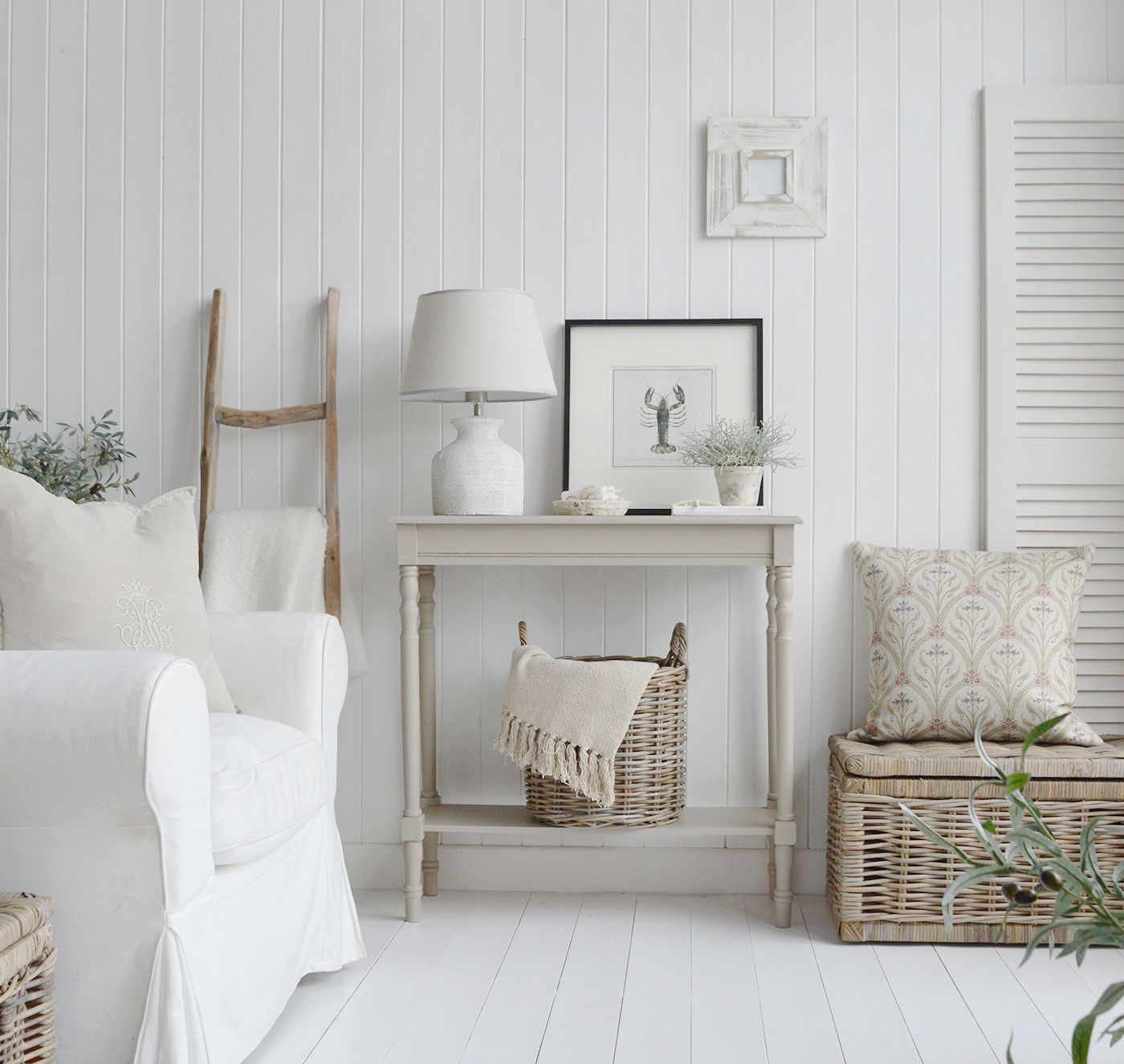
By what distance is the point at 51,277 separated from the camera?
2.65 meters

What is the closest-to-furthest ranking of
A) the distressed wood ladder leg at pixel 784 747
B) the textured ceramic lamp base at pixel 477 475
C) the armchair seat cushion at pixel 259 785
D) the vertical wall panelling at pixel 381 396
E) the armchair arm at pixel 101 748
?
1. the armchair arm at pixel 101 748
2. the armchair seat cushion at pixel 259 785
3. the distressed wood ladder leg at pixel 784 747
4. the textured ceramic lamp base at pixel 477 475
5. the vertical wall panelling at pixel 381 396

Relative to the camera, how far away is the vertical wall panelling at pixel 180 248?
8.55 feet

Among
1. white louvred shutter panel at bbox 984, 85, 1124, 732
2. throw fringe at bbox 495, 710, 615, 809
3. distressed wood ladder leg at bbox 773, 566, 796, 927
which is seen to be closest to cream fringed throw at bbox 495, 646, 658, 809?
throw fringe at bbox 495, 710, 615, 809

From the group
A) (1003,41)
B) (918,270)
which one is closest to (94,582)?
(918,270)

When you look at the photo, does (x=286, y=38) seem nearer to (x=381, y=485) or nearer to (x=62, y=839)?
(x=381, y=485)

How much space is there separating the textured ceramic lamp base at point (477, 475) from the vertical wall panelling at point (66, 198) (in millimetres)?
1020

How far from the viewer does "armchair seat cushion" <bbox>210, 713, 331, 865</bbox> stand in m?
1.51

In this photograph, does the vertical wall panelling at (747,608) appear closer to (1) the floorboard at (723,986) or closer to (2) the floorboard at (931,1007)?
(1) the floorboard at (723,986)

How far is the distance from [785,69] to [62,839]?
7.40 ft

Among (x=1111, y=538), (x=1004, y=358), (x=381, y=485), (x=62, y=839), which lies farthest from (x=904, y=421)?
(x=62, y=839)

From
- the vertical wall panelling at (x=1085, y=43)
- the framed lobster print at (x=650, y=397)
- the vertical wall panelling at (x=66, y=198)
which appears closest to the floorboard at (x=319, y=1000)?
the framed lobster print at (x=650, y=397)

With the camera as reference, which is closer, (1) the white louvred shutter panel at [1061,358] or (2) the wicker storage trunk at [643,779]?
(2) the wicker storage trunk at [643,779]

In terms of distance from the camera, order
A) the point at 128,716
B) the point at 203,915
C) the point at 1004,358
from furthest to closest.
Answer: the point at 1004,358
the point at 203,915
the point at 128,716

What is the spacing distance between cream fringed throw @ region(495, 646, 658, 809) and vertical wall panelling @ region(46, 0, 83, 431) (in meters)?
1.39
